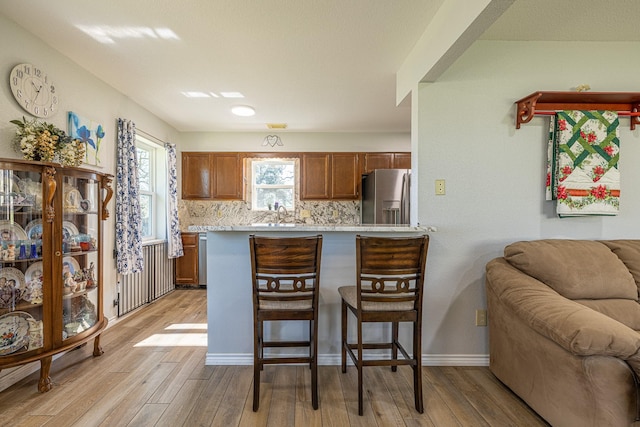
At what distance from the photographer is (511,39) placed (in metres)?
2.26

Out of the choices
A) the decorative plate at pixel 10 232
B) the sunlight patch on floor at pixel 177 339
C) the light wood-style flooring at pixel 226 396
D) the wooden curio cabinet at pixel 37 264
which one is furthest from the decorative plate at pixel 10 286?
the sunlight patch on floor at pixel 177 339

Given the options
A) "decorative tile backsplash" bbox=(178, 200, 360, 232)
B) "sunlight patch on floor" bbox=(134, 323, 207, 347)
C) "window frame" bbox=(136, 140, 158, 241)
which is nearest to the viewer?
"sunlight patch on floor" bbox=(134, 323, 207, 347)

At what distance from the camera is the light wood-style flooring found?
1.69 meters

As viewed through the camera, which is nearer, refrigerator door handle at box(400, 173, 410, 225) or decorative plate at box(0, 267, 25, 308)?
decorative plate at box(0, 267, 25, 308)

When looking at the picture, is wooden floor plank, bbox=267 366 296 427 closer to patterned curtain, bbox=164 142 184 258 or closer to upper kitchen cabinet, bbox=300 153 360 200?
patterned curtain, bbox=164 142 184 258

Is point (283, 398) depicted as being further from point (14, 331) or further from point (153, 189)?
point (153, 189)

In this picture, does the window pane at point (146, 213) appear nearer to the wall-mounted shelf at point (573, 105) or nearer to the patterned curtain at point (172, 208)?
the patterned curtain at point (172, 208)

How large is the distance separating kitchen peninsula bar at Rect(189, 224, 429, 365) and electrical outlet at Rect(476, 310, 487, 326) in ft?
2.46

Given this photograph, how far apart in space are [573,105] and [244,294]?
275 centimetres

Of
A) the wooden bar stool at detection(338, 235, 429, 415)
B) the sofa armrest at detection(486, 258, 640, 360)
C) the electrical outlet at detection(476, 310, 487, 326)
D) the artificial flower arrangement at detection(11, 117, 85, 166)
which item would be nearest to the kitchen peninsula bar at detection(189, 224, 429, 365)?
the wooden bar stool at detection(338, 235, 429, 415)

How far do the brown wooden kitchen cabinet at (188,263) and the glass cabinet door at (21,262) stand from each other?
2602mm

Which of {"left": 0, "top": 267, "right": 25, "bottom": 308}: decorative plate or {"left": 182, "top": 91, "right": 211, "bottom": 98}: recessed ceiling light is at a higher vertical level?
{"left": 182, "top": 91, "right": 211, "bottom": 98}: recessed ceiling light

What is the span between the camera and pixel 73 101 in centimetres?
263

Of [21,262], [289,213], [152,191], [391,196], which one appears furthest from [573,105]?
[152,191]
